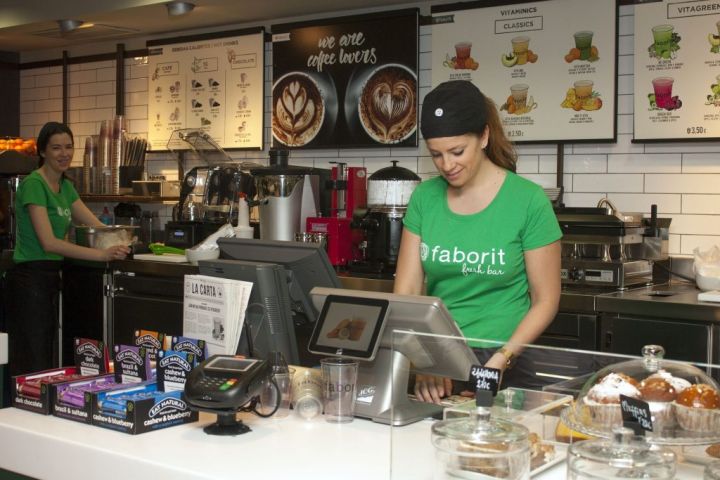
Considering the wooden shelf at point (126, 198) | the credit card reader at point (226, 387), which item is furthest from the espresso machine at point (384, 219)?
the credit card reader at point (226, 387)

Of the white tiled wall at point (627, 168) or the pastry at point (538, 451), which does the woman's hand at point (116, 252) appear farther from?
the pastry at point (538, 451)

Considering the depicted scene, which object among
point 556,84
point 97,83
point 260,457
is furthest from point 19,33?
point 260,457

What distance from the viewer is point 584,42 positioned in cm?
447

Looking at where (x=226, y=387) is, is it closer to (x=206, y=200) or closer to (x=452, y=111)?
(x=452, y=111)

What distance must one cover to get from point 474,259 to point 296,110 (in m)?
3.11

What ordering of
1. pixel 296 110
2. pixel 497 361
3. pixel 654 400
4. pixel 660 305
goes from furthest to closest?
pixel 296 110 → pixel 660 305 → pixel 497 361 → pixel 654 400

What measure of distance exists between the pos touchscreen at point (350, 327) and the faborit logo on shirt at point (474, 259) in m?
A: 0.62

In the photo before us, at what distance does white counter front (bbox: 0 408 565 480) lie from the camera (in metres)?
1.82

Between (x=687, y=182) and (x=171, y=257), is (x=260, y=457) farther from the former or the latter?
(x=171, y=257)

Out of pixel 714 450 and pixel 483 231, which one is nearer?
pixel 714 450

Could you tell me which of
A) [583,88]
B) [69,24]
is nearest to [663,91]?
[583,88]

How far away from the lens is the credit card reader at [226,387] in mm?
2066

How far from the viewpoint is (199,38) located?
603 cm

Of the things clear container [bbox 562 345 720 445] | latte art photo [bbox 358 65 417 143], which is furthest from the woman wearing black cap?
latte art photo [bbox 358 65 417 143]
